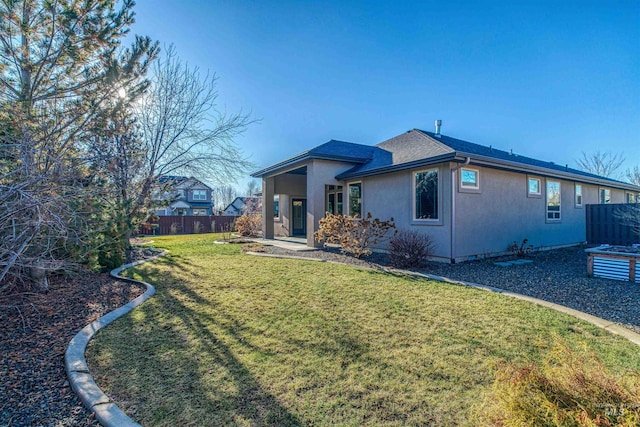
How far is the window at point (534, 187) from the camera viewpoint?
1148 cm

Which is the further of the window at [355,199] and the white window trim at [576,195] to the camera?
the white window trim at [576,195]

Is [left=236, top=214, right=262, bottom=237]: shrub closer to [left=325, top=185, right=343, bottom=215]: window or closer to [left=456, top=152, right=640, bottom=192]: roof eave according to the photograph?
[left=325, top=185, right=343, bottom=215]: window

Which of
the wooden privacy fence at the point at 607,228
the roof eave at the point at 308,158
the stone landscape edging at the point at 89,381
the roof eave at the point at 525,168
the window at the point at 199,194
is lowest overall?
the stone landscape edging at the point at 89,381

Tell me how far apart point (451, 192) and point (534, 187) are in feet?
17.9

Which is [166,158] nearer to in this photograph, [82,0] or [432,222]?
[82,0]

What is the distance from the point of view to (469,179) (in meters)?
9.37

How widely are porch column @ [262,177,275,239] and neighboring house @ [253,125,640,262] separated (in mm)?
1040

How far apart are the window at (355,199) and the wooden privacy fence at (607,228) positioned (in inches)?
452

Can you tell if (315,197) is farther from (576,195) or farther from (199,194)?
(199,194)

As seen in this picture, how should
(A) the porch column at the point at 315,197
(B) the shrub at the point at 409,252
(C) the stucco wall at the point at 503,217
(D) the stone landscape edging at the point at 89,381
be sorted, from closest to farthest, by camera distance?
(D) the stone landscape edging at the point at 89,381 < (B) the shrub at the point at 409,252 < (C) the stucco wall at the point at 503,217 < (A) the porch column at the point at 315,197

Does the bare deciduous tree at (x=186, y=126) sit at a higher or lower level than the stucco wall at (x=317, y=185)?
higher

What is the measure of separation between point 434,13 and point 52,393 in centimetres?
1252

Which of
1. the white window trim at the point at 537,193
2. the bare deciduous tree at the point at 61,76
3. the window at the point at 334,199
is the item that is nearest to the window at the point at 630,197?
the white window trim at the point at 537,193

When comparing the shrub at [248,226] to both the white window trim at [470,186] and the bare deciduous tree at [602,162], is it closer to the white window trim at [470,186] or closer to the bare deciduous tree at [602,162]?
the white window trim at [470,186]
